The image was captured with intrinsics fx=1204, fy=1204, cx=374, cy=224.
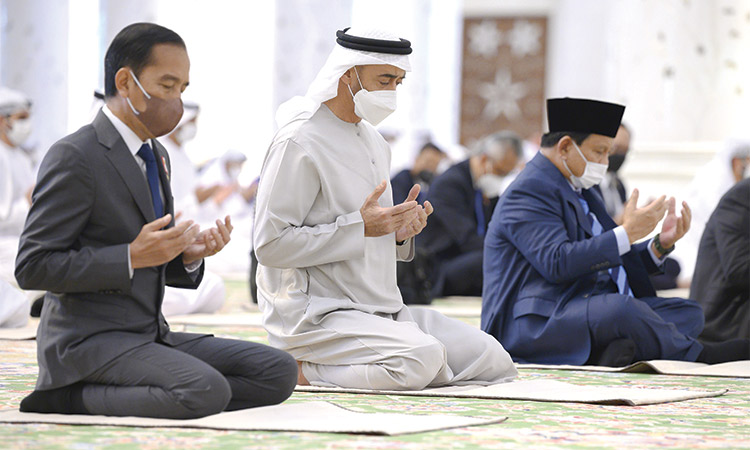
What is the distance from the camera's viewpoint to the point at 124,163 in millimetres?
2920

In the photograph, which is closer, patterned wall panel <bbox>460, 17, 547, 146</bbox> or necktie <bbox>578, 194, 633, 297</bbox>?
necktie <bbox>578, 194, 633, 297</bbox>

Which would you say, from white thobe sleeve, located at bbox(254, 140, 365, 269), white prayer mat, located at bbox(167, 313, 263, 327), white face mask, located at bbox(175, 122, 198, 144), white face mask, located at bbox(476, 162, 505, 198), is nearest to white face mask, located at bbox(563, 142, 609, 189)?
white thobe sleeve, located at bbox(254, 140, 365, 269)

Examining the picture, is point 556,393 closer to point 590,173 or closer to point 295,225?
point 295,225

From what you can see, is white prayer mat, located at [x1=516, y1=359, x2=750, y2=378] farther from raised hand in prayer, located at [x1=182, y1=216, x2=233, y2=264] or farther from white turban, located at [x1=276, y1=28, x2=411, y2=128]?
raised hand in prayer, located at [x1=182, y1=216, x2=233, y2=264]

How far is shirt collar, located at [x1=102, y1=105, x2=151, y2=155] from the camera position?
2.96 m

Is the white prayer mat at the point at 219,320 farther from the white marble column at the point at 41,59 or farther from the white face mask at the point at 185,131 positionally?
the white marble column at the point at 41,59

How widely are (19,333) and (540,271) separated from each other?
7.70ft

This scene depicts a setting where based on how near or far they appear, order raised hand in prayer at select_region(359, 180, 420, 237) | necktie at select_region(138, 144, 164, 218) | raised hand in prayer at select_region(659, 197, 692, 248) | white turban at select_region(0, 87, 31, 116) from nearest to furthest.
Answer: necktie at select_region(138, 144, 164, 218) → raised hand in prayer at select_region(359, 180, 420, 237) → raised hand in prayer at select_region(659, 197, 692, 248) → white turban at select_region(0, 87, 31, 116)

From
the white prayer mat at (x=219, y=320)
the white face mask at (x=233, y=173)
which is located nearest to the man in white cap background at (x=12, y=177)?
the white prayer mat at (x=219, y=320)

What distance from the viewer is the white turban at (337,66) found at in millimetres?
3764

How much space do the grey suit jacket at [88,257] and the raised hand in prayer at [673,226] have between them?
7.19 ft

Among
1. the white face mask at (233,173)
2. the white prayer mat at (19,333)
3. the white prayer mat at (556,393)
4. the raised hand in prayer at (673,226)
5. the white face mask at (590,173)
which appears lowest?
the white prayer mat at (19,333)

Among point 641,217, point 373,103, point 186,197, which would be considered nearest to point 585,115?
point 641,217

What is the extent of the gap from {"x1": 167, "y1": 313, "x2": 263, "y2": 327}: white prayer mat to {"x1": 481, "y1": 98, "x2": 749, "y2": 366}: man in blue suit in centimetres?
162
